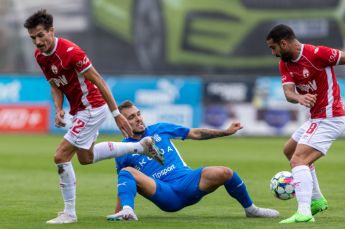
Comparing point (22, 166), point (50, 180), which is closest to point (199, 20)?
point (22, 166)

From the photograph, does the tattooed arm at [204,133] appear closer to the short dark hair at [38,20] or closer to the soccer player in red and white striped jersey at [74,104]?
the soccer player in red and white striped jersey at [74,104]

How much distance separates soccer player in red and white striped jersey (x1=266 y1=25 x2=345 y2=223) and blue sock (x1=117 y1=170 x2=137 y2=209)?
169 cm

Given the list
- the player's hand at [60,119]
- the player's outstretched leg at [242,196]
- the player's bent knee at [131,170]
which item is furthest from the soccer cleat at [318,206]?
the player's hand at [60,119]

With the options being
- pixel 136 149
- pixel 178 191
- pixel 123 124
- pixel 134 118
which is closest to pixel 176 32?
pixel 134 118

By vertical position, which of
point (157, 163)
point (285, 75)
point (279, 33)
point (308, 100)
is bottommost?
point (157, 163)

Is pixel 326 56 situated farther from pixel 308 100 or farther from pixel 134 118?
pixel 134 118

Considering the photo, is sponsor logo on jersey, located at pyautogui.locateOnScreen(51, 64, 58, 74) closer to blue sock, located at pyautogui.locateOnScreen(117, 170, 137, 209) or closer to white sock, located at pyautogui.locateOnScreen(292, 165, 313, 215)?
blue sock, located at pyautogui.locateOnScreen(117, 170, 137, 209)

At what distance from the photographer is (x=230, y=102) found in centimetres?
3047

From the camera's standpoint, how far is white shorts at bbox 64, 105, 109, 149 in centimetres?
1012

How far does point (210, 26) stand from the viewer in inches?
1375

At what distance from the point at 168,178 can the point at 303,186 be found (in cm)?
147

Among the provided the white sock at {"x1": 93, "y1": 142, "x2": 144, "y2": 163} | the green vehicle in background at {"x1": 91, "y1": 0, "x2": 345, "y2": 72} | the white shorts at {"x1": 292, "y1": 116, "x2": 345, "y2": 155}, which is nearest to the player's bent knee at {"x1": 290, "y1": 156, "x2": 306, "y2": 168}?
the white shorts at {"x1": 292, "y1": 116, "x2": 345, "y2": 155}

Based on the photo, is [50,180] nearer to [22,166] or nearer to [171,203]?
[22,166]

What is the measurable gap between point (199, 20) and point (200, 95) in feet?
16.9
